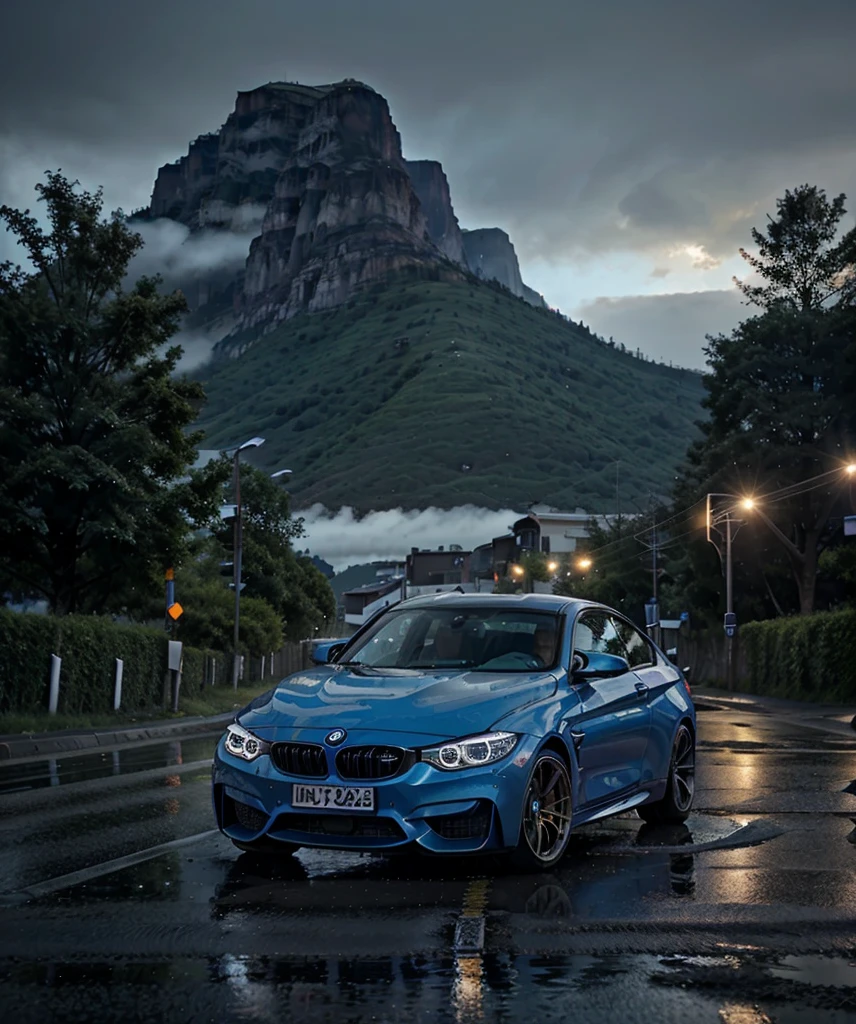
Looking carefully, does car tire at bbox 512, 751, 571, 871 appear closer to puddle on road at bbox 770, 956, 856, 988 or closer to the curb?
puddle on road at bbox 770, 956, 856, 988

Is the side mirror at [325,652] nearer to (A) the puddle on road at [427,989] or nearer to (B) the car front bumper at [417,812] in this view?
(B) the car front bumper at [417,812]

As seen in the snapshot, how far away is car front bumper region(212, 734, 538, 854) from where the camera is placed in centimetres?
676

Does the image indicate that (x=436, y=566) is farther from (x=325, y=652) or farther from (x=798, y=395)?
(x=325, y=652)

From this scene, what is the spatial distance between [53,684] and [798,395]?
127 feet

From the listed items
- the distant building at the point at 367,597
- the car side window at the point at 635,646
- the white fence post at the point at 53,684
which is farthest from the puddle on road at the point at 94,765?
the distant building at the point at 367,597

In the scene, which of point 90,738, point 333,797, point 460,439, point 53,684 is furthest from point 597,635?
point 460,439

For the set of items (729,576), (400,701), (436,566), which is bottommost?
(400,701)

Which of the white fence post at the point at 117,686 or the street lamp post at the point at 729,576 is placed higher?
the street lamp post at the point at 729,576

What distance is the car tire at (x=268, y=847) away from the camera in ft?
23.3

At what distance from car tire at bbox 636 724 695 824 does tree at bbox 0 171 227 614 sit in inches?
894

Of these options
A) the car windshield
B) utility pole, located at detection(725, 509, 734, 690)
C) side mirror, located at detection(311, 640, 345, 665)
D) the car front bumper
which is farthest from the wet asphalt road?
utility pole, located at detection(725, 509, 734, 690)

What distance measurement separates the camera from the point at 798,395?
55.8 meters

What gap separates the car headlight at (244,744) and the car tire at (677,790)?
3.37 metres

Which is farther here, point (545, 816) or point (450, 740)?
point (545, 816)
